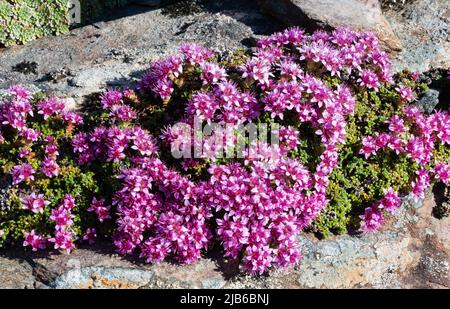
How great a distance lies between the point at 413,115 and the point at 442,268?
1.97 m

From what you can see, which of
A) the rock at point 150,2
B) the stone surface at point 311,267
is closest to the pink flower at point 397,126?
the stone surface at point 311,267

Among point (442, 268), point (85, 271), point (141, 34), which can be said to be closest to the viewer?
point (85, 271)

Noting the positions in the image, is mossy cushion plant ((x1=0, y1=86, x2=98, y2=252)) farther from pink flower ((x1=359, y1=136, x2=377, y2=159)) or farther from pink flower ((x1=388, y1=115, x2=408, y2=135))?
pink flower ((x1=388, y1=115, x2=408, y2=135))

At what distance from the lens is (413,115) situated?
7727 millimetres

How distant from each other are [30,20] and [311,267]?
603 centimetres

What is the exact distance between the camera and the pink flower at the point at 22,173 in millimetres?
6852

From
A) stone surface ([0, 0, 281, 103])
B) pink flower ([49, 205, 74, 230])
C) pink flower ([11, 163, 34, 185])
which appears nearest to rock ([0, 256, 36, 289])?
pink flower ([49, 205, 74, 230])

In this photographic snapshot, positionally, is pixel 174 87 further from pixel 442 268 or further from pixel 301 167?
pixel 442 268

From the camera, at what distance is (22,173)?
6.86 m

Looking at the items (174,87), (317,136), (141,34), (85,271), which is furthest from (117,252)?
(141,34)

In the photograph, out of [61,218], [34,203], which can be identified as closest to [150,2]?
[34,203]

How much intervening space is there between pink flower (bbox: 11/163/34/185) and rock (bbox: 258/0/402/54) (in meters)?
4.35

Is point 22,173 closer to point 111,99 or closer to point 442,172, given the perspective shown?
point 111,99

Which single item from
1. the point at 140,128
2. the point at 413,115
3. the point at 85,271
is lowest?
the point at 85,271
